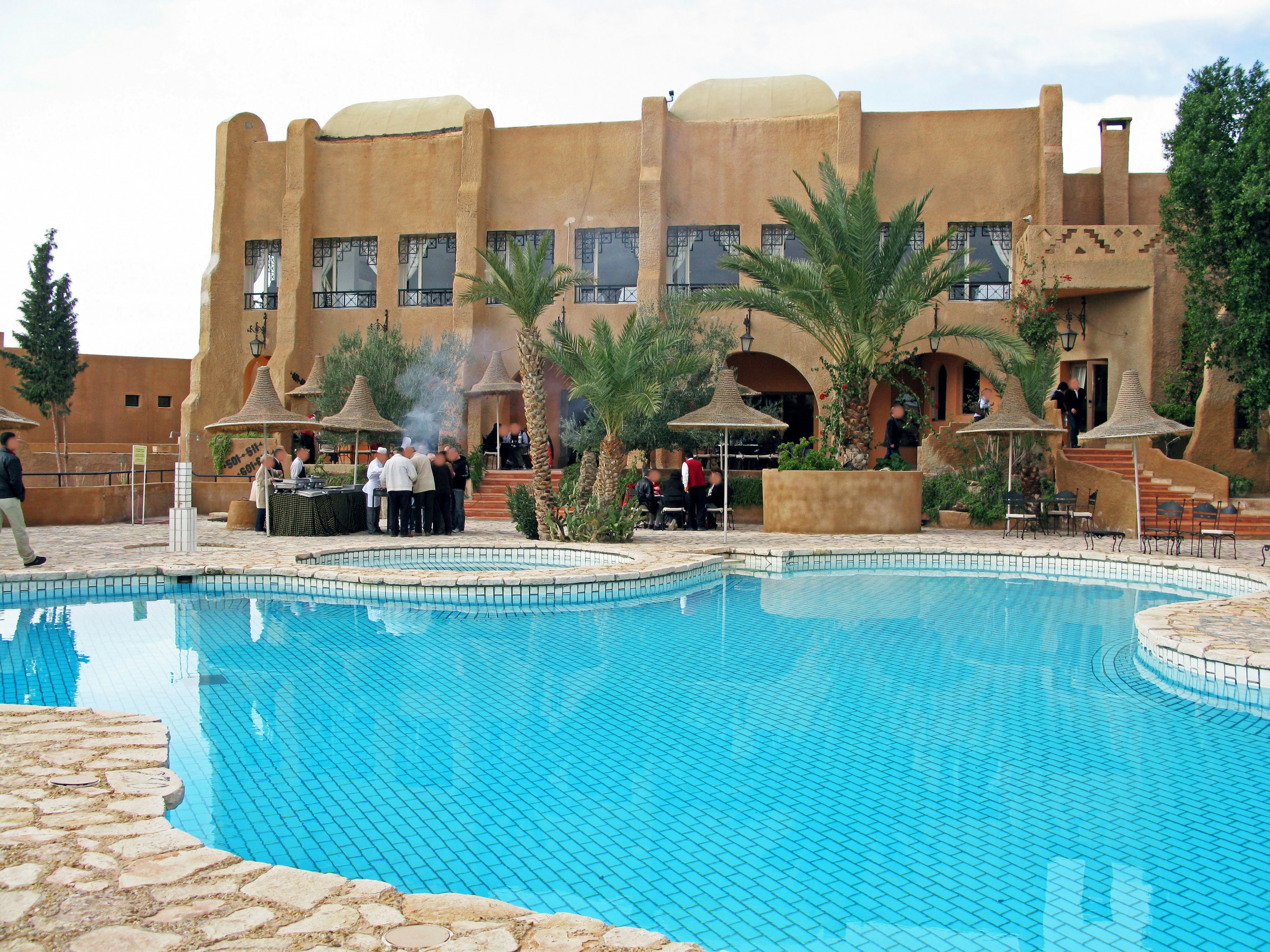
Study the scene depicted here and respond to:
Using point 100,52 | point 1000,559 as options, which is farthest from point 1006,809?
point 100,52

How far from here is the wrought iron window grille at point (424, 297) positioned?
25.2 meters

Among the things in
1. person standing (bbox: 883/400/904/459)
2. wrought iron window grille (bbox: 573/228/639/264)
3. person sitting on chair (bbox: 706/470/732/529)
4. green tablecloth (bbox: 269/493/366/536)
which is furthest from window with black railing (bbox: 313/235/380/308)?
person standing (bbox: 883/400/904/459)

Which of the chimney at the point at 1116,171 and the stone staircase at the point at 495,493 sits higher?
the chimney at the point at 1116,171

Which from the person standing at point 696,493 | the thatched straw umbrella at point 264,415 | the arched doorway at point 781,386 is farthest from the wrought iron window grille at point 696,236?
the thatched straw umbrella at point 264,415

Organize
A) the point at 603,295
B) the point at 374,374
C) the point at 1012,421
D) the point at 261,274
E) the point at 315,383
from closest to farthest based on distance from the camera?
the point at 1012,421 → the point at 374,374 → the point at 315,383 → the point at 603,295 → the point at 261,274

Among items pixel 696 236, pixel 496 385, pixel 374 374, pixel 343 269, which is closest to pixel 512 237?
pixel 496 385

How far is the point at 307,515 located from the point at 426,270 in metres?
11.6

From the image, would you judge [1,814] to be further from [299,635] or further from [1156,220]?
[1156,220]

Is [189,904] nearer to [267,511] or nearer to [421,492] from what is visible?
[421,492]

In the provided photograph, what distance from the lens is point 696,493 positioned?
17.7 m

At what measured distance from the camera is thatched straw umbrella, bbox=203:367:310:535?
16.1m

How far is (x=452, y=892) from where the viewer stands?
136 inches

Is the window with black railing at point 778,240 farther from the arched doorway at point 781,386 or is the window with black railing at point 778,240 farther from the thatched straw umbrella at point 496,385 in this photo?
the thatched straw umbrella at point 496,385

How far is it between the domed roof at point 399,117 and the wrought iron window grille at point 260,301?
5.40 metres
